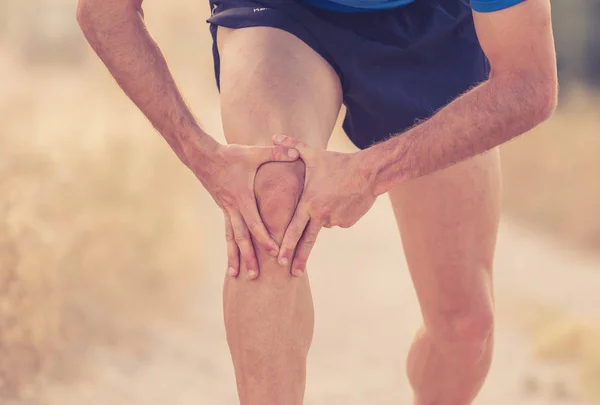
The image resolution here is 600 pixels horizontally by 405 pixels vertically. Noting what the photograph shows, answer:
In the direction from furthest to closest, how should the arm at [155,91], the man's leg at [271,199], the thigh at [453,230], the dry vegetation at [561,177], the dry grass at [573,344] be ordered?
1. the dry vegetation at [561,177]
2. the dry grass at [573,344]
3. the thigh at [453,230]
4. the arm at [155,91]
5. the man's leg at [271,199]

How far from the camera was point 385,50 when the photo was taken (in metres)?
1.96

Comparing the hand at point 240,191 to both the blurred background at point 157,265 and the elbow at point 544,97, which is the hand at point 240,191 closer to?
the elbow at point 544,97

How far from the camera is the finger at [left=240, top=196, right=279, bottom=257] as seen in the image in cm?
160

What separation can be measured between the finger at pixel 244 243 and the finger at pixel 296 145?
0.51 feet

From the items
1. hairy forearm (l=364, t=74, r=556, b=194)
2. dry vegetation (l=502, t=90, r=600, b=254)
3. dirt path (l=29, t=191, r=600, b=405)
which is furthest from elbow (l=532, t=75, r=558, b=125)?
dry vegetation (l=502, t=90, r=600, b=254)

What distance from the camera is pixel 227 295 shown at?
5.35ft

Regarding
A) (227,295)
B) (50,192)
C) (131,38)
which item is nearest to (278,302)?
(227,295)

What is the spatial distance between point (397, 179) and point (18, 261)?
2.02m

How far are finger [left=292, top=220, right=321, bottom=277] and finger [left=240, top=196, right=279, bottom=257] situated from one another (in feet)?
0.14

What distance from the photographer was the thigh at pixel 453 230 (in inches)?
85.7

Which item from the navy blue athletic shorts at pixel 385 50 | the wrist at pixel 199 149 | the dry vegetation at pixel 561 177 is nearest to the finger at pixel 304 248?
the wrist at pixel 199 149

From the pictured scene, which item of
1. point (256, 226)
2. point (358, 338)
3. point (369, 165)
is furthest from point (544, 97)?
point (358, 338)

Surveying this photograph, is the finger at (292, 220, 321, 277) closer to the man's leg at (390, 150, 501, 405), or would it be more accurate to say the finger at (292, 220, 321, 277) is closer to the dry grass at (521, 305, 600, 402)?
the man's leg at (390, 150, 501, 405)

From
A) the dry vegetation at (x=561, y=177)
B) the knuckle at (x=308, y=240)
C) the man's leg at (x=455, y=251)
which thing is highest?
the knuckle at (x=308, y=240)
